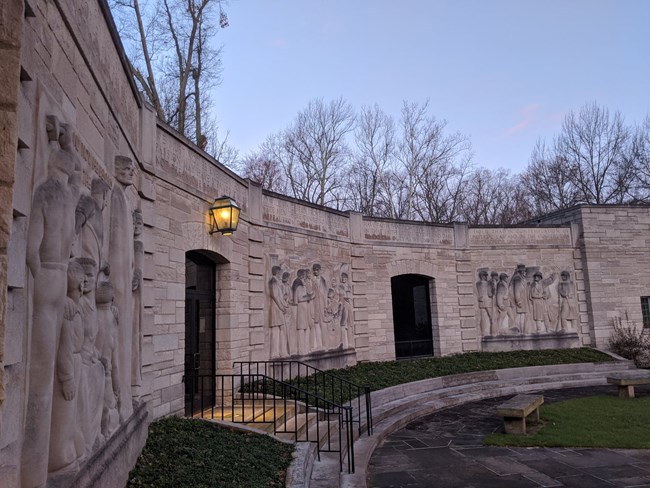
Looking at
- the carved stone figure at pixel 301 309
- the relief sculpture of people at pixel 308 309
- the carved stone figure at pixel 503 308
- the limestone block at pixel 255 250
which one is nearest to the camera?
the limestone block at pixel 255 250

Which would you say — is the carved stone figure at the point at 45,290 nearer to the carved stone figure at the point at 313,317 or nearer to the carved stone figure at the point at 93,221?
the carved stone figure at the point at 93,221

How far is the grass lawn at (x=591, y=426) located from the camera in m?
7.05

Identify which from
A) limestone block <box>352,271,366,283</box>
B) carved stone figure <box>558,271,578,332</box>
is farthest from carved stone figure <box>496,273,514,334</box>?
limestone block <box>352,271,366,283</box>

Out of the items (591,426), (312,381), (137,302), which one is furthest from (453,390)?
(137,302)

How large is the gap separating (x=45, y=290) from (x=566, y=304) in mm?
15886

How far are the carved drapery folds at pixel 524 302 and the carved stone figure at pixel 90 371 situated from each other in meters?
13.1

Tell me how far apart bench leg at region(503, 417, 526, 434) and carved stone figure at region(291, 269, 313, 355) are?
14.7ft

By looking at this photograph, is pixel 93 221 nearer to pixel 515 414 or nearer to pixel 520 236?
pixel 515 414

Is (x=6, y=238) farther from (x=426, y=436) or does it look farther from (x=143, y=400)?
(x=426, y=436)

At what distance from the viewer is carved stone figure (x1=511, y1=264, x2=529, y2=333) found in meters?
14.9

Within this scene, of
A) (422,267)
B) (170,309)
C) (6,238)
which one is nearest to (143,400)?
(170,309)

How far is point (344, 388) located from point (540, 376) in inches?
250

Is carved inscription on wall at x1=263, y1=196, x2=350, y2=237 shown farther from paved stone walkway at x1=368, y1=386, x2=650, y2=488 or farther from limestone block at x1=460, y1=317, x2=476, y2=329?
paved stone walkway at x1=368, y1=386, x2=650, y2=488

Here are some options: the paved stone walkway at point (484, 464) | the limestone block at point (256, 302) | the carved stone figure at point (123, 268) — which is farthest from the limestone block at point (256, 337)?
the carved stone figure at point (123, 268)
